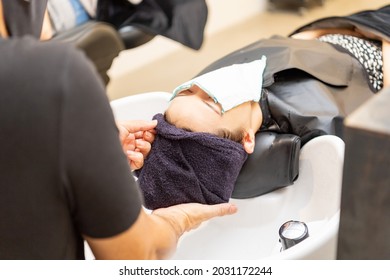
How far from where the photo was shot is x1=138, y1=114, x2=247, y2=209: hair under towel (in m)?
1.24

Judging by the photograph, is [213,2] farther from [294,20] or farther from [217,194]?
[217,194]

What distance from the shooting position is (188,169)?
1.25 metres

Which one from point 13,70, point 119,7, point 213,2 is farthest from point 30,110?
point 213,2


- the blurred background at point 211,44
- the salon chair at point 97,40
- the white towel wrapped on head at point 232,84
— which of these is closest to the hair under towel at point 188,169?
the white towel wrapped on head at point 232,84

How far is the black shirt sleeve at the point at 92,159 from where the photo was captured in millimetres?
556

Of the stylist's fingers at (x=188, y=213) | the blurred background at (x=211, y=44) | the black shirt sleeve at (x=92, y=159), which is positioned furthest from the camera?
the blurred background at (x=211, y=44)

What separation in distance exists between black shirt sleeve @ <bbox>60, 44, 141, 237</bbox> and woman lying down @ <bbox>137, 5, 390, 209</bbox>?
2.00ft

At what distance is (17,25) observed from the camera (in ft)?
2.39

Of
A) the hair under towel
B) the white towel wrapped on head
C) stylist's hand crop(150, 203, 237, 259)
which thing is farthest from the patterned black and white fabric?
stylist's hand crop(150, 203, 237, 259)

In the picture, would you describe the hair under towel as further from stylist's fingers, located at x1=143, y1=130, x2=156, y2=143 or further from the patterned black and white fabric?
the patterned black and white fabric

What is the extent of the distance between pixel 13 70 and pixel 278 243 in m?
0.92

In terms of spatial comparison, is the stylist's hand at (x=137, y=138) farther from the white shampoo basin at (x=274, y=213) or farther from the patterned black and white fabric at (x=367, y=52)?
the patterned black and white fabric at (x=367, y=52)

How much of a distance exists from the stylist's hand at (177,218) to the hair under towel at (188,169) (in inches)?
2.8

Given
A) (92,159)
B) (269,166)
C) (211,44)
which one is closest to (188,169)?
(269,166)
